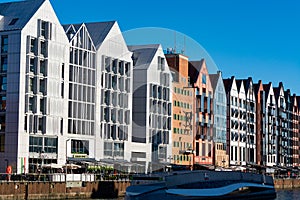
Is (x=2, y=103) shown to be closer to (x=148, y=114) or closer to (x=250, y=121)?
(x=148, y=114)

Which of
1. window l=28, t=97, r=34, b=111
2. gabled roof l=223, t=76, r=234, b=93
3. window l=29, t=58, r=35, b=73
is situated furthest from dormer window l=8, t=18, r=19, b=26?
gabled roof l=223, t=76, r=234, b=93

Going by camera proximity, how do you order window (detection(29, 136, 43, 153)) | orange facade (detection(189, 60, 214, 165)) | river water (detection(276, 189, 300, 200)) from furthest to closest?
orange facade (detection(189, 60, 214, 165)) < window (detection(29, 136, 43, 153)) < river water (detection(276, 189, 300, 200))

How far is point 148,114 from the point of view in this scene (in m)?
117

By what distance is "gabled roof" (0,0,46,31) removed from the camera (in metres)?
95.2

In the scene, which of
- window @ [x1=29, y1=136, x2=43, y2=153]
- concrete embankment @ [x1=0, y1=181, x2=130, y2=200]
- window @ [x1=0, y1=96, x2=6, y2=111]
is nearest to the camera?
concrete embankment @ [x1=0, y1=181, x2=130, y2=200]

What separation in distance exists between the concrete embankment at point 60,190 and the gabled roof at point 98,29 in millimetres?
27074

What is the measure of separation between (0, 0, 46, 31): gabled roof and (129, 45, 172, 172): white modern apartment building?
19.6 meters

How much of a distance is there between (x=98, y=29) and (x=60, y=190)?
39630 mm

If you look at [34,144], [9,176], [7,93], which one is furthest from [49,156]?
[9,176]

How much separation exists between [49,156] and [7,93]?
35.0ft

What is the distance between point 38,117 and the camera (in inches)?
3757

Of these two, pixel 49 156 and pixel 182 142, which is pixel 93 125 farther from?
pixel 182 142

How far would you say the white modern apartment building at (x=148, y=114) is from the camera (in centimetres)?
11494

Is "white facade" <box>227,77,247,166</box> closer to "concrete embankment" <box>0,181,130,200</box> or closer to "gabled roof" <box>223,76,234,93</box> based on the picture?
"gabled roof" <box>223,76,234,93</box>
